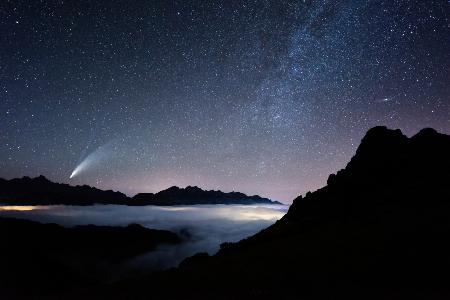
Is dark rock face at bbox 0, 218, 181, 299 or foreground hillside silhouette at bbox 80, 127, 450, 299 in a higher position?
foreground hillside silhouette at bbox 80, 127, 450, 299

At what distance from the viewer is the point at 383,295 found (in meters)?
14.9

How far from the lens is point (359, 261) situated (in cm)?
2116

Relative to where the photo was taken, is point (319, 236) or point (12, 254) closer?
point (319, 236)

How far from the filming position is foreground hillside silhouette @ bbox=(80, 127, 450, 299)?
16.4 m

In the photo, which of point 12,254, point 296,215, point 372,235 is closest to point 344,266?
point 372,235

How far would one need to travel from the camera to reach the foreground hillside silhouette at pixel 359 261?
1644 cm

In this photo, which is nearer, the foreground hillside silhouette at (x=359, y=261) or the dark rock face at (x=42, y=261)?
the foreground hillside silhouette at (x=359, y=261)

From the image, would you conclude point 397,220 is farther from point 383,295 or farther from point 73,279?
point 73,279

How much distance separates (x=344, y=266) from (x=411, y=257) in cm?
479

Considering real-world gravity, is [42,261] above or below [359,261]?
below

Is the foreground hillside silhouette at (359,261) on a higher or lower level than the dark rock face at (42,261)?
higher

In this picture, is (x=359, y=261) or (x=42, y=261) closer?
(x=359, y=261)

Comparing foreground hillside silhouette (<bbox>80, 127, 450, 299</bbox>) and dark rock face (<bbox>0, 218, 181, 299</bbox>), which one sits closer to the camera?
foreground hillside silhouette (<bbox>80, 127, 450, 299</bbox>)

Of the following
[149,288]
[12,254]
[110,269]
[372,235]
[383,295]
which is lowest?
[110,269]
